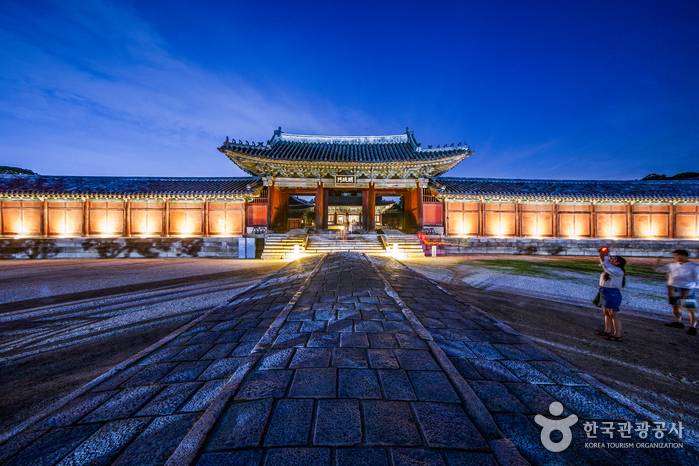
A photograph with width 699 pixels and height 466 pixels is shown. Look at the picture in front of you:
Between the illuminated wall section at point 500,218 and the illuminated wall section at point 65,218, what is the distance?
24.2 metres

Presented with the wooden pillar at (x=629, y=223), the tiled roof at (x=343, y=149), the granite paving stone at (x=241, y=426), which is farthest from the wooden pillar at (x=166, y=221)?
the wooden pillar at (x=629, y=223)

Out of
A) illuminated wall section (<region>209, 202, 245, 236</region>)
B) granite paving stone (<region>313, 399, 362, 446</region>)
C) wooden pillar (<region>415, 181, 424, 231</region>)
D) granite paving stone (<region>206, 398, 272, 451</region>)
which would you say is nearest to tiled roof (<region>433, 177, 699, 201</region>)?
wooden pillar (<region>415, 181, 424, 231</region>)

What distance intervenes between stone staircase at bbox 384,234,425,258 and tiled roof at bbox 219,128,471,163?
4.42 metres

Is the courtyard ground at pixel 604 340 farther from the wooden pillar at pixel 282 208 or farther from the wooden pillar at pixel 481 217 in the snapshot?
the wooden pillar at pixel 282 208

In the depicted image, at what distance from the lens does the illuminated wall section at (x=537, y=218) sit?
1680 centimetres

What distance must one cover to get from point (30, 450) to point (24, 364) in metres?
2.61

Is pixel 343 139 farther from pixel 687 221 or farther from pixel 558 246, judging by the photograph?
pixel 687 221

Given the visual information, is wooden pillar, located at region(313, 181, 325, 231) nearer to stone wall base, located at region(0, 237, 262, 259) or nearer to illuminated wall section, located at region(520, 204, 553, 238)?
stone wall base, located at region(0, 237, 262, 259)

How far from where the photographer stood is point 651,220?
16266 mm

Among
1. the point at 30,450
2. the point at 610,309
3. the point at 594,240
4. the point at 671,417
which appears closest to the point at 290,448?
the point at 30,450

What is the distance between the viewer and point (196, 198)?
52.8 feet

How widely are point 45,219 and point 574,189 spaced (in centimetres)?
3222

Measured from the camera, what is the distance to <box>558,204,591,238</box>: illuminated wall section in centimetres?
1662

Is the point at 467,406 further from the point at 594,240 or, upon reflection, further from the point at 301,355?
the point at 594,240
